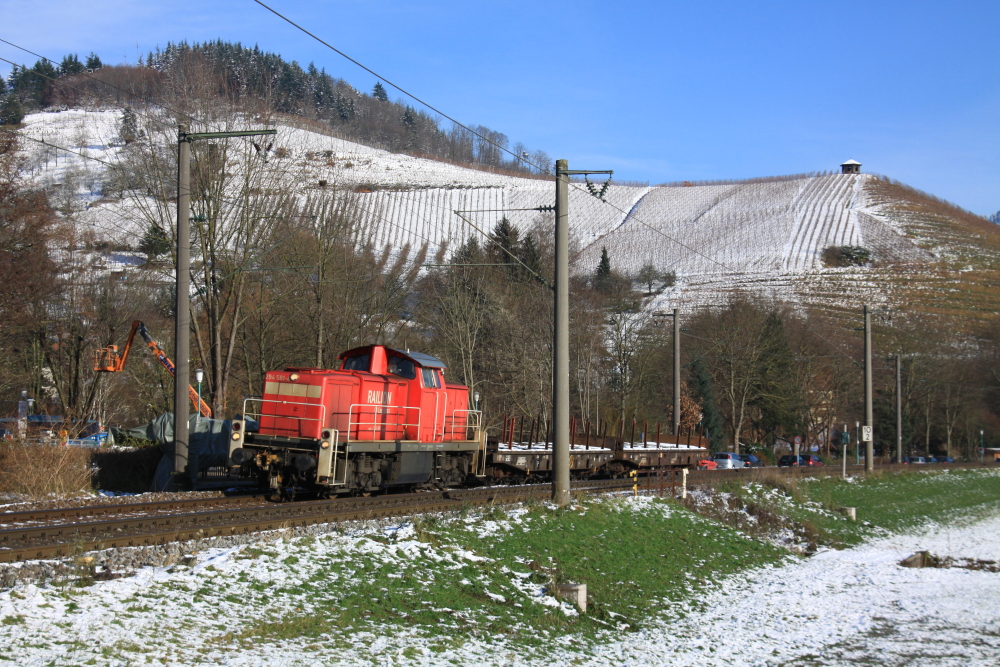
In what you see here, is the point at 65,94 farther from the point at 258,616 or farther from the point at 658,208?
the point at 658,208

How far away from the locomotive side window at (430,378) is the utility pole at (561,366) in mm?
3664

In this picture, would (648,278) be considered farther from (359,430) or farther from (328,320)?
(359,430)

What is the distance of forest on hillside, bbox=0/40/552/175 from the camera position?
2411cm

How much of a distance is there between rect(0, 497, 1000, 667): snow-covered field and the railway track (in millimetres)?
1153

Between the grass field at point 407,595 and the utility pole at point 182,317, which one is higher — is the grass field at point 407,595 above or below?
below

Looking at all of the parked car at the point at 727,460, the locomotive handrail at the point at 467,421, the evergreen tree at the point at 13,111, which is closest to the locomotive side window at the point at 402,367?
the locomotive handrail at the point at 467,421

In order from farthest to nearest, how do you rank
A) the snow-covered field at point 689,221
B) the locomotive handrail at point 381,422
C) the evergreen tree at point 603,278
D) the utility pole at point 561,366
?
1. the snow-covered field at point 689,221
2. the evergreen tree at point 603,278
3. the utility pole at point 561,366
4. the locomotive handrail at point 381,422

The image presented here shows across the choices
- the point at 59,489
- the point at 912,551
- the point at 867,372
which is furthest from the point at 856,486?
the point at 59,489

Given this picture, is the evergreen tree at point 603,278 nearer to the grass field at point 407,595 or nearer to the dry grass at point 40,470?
the grass field at point 407,595

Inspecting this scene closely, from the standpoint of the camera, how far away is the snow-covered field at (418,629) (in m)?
7.17

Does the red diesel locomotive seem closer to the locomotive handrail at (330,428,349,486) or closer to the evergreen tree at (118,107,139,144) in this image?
the locomotive handrail at (330,428,349,486)

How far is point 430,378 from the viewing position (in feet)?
62.9

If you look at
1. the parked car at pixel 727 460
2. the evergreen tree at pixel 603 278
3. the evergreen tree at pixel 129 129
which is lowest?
the parked car at pixel 727 460

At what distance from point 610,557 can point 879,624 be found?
15.0 ft
